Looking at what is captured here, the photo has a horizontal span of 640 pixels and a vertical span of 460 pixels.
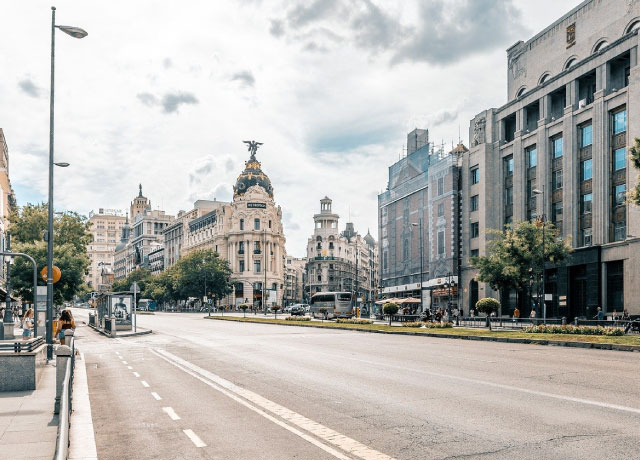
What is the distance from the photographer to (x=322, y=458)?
781cm

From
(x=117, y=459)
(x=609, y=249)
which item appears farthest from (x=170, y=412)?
(x=609, y=249)

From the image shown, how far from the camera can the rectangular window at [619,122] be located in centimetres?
4716

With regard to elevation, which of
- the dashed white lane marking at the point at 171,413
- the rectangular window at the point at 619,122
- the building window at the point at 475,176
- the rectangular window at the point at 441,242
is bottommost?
the dashed white lane marking at the point at 171,413

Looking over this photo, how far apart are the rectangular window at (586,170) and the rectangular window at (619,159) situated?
109 inches

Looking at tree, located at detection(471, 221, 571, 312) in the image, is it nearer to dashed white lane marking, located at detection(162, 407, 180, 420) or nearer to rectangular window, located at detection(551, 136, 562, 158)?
rectangular window, located at detection(551, 136, 562, 158)

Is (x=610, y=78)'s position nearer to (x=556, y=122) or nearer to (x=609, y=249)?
(x=556, y=122)

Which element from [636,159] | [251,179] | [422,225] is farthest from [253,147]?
[636,159]

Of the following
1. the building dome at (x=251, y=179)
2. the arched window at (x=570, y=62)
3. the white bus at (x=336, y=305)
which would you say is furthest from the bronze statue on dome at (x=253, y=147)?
the arched window at (x=570, y=62)

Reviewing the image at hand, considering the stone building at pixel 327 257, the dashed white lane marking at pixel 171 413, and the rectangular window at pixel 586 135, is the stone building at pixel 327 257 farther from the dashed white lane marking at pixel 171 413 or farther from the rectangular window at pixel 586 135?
the dashed white lane marking at pixel 171 413

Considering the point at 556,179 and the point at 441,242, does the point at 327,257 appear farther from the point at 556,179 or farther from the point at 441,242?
the point at 556,179

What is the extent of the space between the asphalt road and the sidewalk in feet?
2.53

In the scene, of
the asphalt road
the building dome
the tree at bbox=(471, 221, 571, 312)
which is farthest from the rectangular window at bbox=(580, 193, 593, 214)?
the building dome

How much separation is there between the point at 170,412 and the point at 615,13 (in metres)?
50.9

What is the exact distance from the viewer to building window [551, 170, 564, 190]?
5538cm
